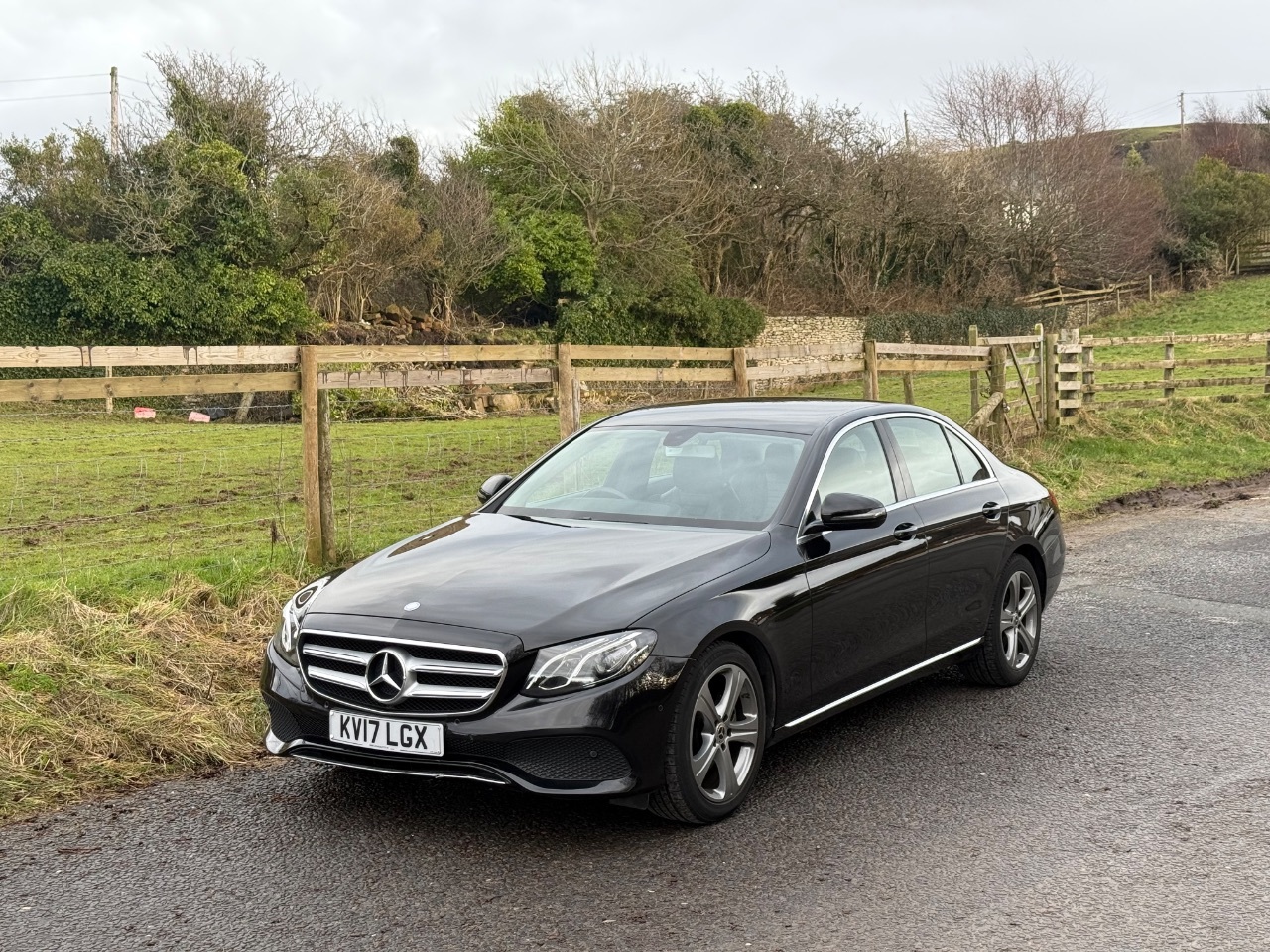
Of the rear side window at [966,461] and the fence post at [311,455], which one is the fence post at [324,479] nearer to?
the fence post at [311,455]

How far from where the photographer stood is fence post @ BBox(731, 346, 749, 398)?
1269cm

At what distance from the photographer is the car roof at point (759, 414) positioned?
6.20 meters

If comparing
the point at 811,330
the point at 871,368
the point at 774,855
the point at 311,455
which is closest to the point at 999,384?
the point at 871,368

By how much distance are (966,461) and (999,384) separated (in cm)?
1123

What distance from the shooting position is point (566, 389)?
34.5 ft

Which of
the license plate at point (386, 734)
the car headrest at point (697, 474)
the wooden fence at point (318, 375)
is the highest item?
the wooden fence at point (318, 375)

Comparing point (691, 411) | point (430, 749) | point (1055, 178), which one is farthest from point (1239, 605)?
point (1055, 178)

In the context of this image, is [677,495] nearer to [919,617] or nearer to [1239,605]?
[919,617]

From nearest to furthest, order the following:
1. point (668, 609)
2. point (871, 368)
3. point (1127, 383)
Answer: point (668, 609) → point (871, 368) → point (1127, 383)

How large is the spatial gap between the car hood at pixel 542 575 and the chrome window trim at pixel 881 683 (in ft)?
2.38

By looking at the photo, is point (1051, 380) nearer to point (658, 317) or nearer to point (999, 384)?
point (999, 384)

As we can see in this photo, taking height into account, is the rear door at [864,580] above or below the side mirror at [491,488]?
below

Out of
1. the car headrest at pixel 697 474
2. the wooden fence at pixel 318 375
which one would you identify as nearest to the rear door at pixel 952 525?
the car headrest at pixel 697 474

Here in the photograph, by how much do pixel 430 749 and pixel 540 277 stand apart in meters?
35.0
